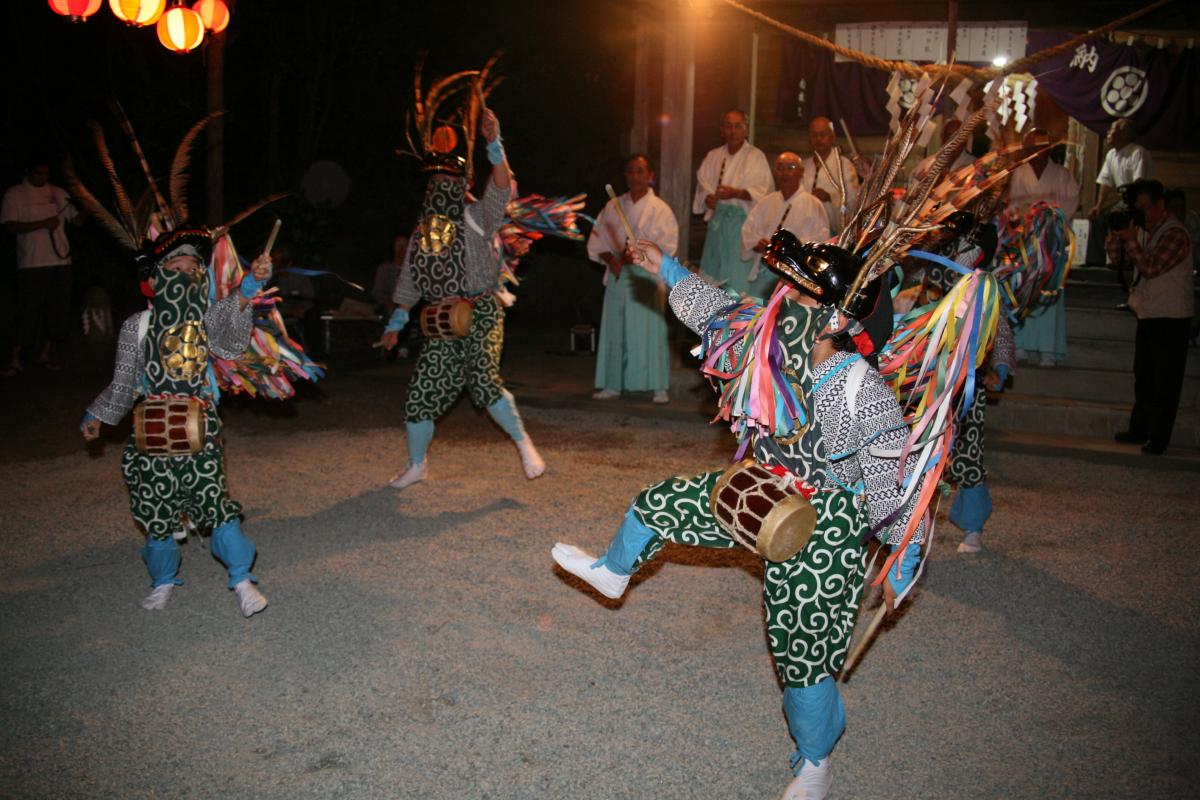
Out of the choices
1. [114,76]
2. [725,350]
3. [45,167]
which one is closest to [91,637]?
[725,350]

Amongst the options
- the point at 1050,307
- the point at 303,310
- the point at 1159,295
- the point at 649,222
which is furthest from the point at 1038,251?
the point at 303,310

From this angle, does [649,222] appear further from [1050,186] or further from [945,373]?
[945,373]

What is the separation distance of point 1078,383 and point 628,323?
404 centimetres

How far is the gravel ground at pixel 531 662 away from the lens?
3.38m

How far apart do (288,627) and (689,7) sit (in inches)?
304

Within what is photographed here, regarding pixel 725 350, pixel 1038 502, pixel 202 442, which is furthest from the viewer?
pixel 1038 502

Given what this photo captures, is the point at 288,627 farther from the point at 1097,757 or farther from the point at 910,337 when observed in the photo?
the point at 1097,757

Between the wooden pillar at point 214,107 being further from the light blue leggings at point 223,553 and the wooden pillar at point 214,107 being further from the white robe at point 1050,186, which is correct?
the white robe at point 1050,186

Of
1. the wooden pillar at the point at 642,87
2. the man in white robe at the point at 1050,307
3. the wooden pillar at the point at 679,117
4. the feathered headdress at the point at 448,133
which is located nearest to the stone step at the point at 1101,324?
the man in white robe at the point at 1050,307

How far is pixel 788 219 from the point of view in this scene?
872 centimetres

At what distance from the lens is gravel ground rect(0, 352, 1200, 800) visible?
11.1 ft

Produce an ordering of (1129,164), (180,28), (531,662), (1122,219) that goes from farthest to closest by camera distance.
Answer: (1129,164)
(180,28)
(1122,219)
(531,662)

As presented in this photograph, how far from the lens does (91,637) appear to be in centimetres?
439

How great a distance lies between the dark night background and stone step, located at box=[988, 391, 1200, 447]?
5516 mm
